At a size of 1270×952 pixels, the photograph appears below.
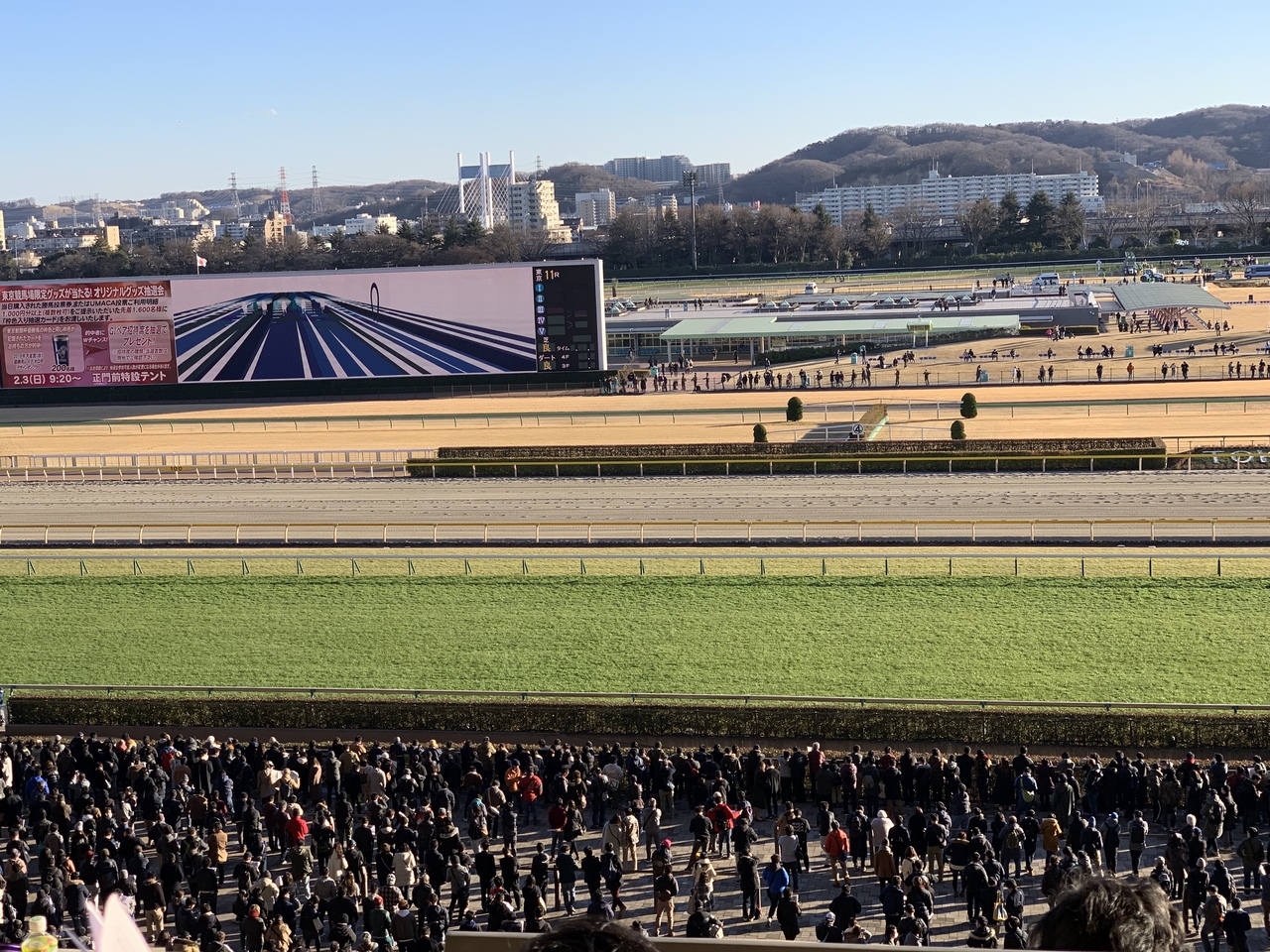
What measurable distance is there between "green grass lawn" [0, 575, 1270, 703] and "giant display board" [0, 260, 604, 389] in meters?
28.6

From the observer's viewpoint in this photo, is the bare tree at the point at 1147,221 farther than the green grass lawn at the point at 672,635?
Yes

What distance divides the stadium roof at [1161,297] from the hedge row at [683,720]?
165 feet

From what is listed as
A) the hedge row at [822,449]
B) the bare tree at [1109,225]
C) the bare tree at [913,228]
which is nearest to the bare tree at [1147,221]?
the bare tree at [1109,225]

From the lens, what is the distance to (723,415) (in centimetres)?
4459

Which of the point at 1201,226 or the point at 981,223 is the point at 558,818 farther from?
the point at 1201,226

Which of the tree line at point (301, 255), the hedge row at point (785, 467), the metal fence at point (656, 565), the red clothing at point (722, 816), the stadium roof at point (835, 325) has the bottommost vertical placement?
the red clothing at point (722, 816)

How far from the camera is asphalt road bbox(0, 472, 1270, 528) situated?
27.4 meters

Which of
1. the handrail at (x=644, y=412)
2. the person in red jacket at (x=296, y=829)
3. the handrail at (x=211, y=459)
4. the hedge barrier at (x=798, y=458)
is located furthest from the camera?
the handrail at (x=644, y=412)

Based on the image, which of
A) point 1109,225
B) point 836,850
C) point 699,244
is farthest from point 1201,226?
point 836,850

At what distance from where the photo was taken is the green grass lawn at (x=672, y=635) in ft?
58.8

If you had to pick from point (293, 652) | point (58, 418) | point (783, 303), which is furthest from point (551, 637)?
point (783, 303)

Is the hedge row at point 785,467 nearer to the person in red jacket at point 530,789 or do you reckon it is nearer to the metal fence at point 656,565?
the metal fence at point 656,565

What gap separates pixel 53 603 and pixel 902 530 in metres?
14.4

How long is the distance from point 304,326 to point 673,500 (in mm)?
26207
